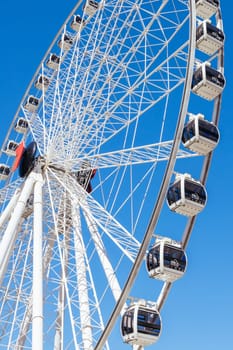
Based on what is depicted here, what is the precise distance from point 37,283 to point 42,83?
10189 mm

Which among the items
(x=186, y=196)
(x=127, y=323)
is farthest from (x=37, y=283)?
(x=186, y=196)

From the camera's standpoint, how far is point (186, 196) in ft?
35.5

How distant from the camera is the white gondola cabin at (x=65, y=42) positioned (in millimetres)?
19625

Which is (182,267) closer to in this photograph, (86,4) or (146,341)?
(146,341)

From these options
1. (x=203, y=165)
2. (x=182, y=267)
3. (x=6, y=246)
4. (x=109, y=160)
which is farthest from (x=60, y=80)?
(x=182, y=267)

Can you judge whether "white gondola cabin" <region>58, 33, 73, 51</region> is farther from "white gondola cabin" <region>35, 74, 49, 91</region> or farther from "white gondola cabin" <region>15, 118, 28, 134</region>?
"white gondola cabin" <region>15, 118, 28, 134</region>

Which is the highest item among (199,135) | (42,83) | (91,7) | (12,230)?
(91,7)

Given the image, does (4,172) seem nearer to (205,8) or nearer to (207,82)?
(205,8)

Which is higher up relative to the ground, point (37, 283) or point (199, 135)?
point (199, 135)

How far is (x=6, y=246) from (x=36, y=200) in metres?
1.43

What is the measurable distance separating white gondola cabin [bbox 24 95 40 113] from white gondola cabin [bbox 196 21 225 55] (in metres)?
9.29

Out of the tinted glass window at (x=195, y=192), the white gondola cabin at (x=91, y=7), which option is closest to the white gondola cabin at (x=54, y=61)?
the white gondola cabin at (x=91, y=7)

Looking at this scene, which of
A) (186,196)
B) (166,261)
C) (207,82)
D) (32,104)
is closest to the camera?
(166,261)

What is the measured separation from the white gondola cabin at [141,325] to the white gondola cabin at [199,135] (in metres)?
3.38
